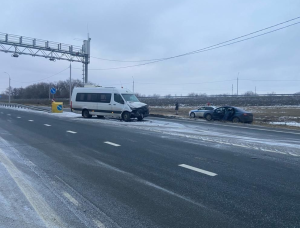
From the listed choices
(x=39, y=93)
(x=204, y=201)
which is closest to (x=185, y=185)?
(x=204, y=201)

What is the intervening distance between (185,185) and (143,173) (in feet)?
4.37

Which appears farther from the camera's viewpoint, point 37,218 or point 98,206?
point 98,206

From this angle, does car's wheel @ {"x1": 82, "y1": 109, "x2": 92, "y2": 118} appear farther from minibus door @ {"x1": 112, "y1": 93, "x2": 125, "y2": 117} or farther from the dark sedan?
the dark sedan

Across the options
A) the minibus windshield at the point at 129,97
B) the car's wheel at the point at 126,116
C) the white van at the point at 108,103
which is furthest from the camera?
the minibus windshield at the point at 129,97

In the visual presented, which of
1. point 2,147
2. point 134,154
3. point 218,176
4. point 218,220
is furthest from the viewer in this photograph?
point 2,147

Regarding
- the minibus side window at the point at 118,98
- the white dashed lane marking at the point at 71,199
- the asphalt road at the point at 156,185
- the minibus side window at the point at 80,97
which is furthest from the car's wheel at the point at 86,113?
the white dashed lane marking at the point at 71,199

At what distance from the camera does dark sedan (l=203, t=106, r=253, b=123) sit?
23.1 meters

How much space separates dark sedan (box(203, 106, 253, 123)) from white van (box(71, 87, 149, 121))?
606 cm

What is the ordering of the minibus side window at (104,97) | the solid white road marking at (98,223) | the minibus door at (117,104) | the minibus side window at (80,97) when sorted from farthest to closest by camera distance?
the minibus side window at (80,97) < the minibus side window at (104,97) < the minibus door at (117,104) < the solid white road marking at (98,223)

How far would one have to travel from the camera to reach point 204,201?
5.37 m

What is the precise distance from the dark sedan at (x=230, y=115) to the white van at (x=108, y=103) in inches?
239

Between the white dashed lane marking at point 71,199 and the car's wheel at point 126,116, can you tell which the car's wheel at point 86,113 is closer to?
the car's wheel at point 126,116

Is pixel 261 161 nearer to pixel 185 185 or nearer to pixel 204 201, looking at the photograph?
pixel 185 185

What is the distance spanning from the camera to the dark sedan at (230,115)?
2308cm
